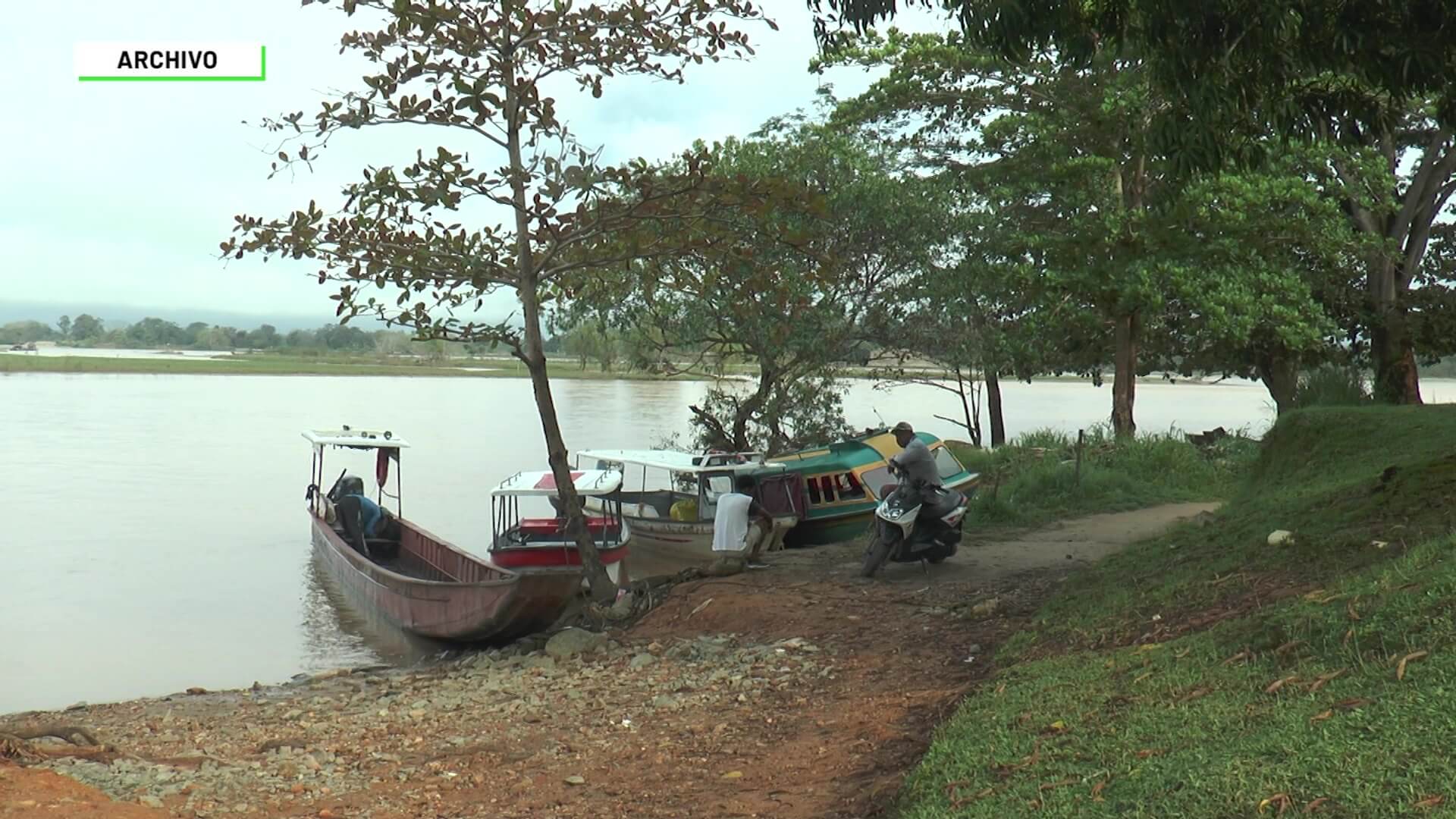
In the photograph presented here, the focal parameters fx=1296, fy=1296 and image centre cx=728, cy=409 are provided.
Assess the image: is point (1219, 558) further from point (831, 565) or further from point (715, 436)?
point (715, 436)

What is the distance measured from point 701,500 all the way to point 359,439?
5718 mm

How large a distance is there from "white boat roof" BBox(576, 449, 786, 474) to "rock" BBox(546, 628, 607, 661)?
708cm

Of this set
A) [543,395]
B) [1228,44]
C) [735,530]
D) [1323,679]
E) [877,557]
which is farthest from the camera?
[735,530]

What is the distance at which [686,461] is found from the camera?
19.0m

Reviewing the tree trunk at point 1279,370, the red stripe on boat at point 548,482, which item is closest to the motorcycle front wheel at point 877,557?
the red stripe on boat at point 548,482

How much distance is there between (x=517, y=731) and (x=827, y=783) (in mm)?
2390

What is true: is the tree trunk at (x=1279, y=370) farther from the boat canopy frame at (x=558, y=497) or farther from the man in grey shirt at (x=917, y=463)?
the man in grey shirt at (x=917, y=463)

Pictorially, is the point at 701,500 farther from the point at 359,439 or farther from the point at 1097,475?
the point at 359,439

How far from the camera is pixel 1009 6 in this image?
8383mm

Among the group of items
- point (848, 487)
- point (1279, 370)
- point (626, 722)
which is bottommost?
point (626, 722)

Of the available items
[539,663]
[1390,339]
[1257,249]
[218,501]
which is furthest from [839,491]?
[218,501]

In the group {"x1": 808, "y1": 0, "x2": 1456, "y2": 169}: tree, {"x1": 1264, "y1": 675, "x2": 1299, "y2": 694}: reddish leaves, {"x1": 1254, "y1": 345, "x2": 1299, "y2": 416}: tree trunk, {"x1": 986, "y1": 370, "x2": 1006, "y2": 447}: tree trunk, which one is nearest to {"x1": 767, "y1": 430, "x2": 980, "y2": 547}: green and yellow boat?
{"x1": 808, "y1": 0, "x2": 1456, "y2": 169}: tree

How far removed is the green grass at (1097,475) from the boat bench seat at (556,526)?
15.6 ft

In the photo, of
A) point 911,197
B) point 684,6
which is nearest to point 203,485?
point 911,197
